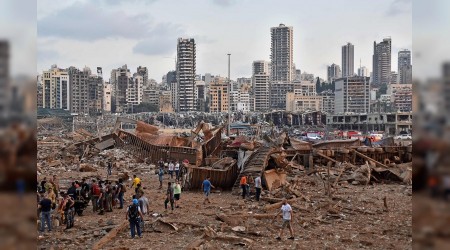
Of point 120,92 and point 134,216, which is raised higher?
point 120,92

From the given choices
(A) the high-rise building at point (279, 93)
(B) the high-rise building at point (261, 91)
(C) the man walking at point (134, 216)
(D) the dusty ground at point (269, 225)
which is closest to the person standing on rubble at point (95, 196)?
(D) the dusty ground at point (269, 225)

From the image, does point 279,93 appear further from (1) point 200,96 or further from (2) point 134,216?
(2) point 134,216

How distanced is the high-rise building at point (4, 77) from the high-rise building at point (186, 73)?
164745 millimetres

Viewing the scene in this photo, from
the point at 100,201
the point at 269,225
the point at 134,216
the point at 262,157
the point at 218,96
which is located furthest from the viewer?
the point at 218,96

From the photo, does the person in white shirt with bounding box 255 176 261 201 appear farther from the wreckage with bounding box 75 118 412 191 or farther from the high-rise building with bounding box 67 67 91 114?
the high-rise building with bounding box 67 67 91 114

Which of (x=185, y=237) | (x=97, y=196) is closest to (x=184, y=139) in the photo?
(x=97, y=196)

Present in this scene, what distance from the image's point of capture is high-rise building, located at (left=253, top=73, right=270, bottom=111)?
192750 millimetres

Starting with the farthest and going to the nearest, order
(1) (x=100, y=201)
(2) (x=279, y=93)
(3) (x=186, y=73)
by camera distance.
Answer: (2) (x=279, y=93)
(3) (x=186, y=73)
(1) (x=100, y=201)

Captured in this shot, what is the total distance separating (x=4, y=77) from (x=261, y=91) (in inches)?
7565

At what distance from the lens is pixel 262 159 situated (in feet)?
65.7

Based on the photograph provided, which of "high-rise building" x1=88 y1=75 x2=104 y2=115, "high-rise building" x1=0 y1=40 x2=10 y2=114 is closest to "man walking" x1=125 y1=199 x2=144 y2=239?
"high-rise building" x1=0 y1=40 x2=10 y2=114

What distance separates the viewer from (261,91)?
635 feet

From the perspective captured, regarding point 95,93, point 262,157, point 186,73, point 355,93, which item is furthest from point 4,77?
point 186,73

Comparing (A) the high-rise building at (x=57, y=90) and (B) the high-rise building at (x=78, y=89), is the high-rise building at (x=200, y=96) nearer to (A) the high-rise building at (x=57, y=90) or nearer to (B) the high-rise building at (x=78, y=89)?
(B) the high-rise building at (x=78, y=89)
